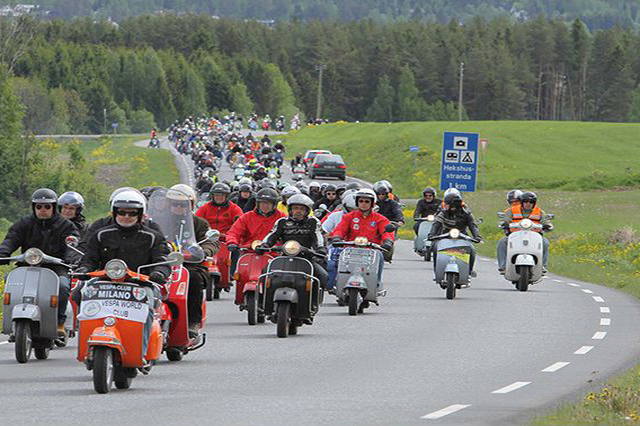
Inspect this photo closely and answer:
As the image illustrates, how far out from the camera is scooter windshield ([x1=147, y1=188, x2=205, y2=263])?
15.5 metres

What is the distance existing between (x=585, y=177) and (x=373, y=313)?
6601 cm

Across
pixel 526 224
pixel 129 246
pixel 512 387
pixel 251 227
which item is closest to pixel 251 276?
pixel 251 227

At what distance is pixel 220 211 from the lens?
79.4ft

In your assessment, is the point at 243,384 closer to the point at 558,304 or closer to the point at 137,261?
the point at 137,261

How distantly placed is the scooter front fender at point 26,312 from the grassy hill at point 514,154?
A: 68.8m

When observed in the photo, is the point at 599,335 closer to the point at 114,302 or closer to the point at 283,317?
the point at 283,317

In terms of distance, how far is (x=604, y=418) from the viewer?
1133 centimetres

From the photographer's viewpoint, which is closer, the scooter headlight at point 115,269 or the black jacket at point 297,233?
the scooter headlight at point 115,269

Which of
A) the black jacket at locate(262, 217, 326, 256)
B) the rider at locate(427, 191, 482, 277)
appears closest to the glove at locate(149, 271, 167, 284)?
the black jacket at locate(262, 217, 326, 256)

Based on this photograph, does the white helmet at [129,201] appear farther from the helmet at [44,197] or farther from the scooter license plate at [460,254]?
the scooter license plate at [460,254]

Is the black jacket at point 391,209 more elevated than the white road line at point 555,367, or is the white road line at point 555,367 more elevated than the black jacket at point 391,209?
the black jacket at point 391,209

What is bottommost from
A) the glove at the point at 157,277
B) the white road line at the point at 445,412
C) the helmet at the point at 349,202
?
the white road line at the point at 445,412

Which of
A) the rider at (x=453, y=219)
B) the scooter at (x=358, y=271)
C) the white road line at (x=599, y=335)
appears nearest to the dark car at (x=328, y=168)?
the rider at (x=453, y=219)

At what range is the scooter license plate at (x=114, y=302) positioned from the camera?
498 inches
